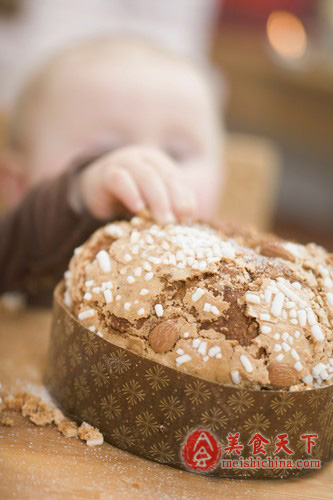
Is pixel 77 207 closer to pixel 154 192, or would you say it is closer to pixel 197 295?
pixel 154 192

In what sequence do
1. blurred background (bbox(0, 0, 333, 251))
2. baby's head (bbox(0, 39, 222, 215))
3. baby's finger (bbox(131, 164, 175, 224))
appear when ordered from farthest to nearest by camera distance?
blurred background (bbox(0, 0, 333, 251)) → baby's head (bbox(0, 39, 222, 215)) → baby's finger (bbox(131, 164, 175, 224))

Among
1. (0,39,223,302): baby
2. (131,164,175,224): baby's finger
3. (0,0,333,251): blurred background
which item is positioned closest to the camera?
(131,164,175,224): baby's finger

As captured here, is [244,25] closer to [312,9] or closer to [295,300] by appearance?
[312,9]

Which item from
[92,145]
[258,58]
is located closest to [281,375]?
[92,145]

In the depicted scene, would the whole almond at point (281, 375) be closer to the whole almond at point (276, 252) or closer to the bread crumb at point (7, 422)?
the whole almond at point (276, 252)

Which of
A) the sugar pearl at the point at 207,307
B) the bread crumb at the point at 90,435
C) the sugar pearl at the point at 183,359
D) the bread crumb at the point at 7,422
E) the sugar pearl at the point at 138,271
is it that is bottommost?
the bread crumb at the point at 7,422

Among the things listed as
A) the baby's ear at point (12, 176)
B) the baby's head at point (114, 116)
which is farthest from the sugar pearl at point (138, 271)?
the baby's ear at point (12, 176)

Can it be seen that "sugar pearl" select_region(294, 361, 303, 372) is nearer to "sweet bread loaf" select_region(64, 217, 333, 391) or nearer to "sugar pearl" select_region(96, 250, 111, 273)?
"sweet bread loaf" select_region(64, 217, 333, 391)

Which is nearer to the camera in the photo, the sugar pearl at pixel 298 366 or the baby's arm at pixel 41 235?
the sugar pearl at pixel 298 366

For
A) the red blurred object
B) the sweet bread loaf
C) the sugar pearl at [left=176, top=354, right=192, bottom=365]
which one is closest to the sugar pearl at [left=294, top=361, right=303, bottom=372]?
the sweet bread loaf
